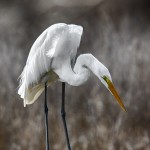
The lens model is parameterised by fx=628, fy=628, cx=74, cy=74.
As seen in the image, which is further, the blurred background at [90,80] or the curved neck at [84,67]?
the blurred background at [90,80]

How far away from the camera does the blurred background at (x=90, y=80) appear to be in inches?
197

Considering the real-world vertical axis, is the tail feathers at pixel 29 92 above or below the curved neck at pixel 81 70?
below

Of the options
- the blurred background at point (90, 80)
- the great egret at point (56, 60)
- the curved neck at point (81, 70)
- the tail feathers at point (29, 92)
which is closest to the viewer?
the curved neck at point (81, 70)

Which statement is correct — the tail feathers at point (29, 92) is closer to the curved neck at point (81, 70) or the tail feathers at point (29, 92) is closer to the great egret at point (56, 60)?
the great egret at point (56, 60)

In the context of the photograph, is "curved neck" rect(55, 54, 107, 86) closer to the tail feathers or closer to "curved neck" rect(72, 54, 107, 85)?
"curved neck" rect(72, 54, 107, 85)

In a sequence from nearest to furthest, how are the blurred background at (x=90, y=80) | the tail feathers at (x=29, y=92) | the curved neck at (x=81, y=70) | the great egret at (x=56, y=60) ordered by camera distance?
1. the curved neck at (x=81, y=70)
2. the great egret at (x=56, y=60)
3. the tail feathers at (x=29, y=92)
4. the blurred background at (x=90, y=80)

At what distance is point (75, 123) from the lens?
203 inches

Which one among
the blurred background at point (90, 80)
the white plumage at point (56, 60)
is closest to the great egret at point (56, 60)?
the white plumage at point (56, 60)

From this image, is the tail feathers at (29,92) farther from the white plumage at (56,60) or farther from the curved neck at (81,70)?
the curved neck at (81,70)

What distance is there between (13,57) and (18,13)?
38 centimetres

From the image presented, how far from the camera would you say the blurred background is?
500 centimetres

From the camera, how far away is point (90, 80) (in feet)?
17.0

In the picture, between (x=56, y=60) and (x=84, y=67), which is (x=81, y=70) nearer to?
(x=84, y=67)

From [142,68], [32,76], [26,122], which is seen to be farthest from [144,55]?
[32,76]
